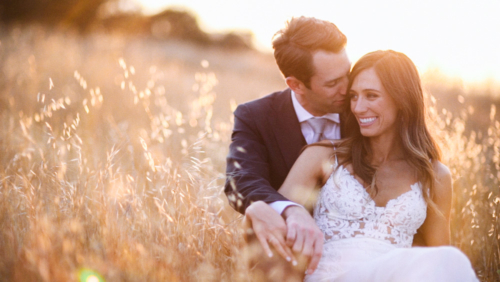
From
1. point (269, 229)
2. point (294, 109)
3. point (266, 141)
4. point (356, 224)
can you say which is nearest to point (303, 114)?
point (294, 109)

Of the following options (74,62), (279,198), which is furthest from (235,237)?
(74,62)

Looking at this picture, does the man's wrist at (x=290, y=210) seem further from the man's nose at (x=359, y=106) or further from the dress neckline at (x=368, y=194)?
the man's nose at (x=359, y=106)

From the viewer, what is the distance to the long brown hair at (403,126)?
2553 mm

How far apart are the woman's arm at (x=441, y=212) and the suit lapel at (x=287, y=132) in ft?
2.98

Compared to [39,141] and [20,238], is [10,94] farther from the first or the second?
[20,238]

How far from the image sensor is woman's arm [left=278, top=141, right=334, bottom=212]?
2.50m

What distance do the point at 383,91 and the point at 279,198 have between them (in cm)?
100

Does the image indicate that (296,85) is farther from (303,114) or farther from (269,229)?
(269,229)

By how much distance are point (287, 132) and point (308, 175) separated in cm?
48

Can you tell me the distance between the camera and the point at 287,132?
9.57 ft

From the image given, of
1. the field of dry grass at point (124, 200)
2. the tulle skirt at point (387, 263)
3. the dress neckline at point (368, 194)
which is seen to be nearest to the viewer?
the tulle skirt at point (387, 263)

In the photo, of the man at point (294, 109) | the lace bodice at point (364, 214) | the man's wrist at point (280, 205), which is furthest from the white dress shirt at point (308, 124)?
the man's wrist at point (280, 205)

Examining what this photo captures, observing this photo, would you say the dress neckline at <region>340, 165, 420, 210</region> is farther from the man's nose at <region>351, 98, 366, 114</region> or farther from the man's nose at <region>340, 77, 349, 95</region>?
the man's nose at <region>340, 77, 349, 95</region>

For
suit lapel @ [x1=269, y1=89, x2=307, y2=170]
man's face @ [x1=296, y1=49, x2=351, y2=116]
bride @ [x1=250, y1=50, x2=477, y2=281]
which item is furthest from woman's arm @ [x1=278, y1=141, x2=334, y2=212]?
man's face @ [x1=296, y1=49, x2=351, y2=116]
